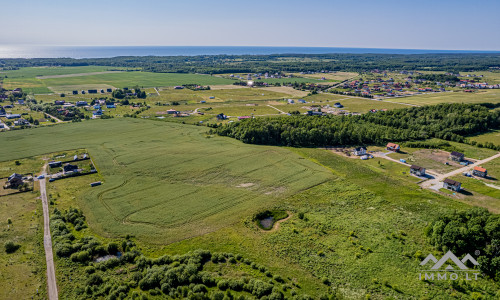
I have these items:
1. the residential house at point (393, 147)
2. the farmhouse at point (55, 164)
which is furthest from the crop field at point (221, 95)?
the farmhouse at point (55, 164)

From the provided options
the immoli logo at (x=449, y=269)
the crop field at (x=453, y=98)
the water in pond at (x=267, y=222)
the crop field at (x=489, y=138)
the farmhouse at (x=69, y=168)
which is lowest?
the immoli logo at (x=449, y=269)

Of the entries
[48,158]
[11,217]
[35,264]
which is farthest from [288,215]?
[48,158]

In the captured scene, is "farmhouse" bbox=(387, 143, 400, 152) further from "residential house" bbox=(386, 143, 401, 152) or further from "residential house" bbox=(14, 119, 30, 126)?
"residential house" bbox=(14, 119, 30, 126)

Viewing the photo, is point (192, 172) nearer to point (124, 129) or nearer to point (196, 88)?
point (124, 129)

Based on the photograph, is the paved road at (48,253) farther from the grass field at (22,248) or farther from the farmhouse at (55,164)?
the farmhouse at (55,164)

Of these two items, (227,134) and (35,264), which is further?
(227,134)

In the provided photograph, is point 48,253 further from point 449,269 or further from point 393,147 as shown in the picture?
point 393,147
